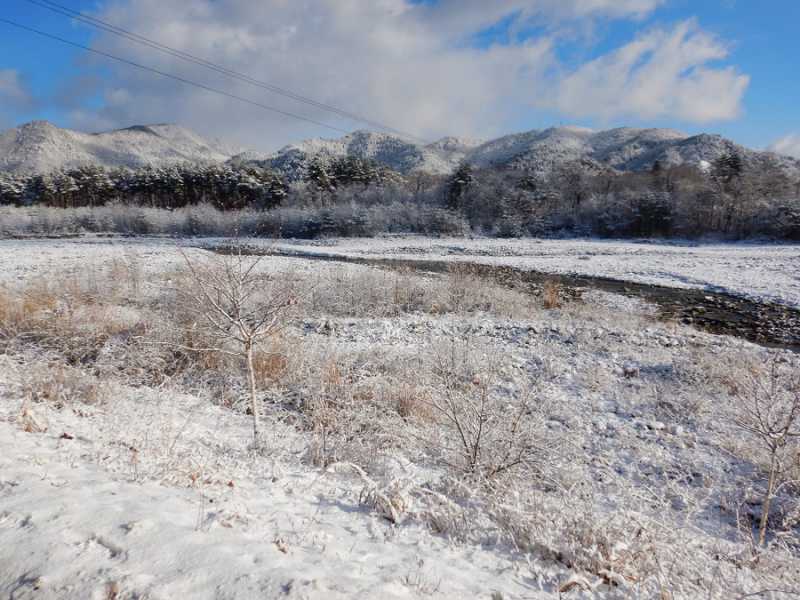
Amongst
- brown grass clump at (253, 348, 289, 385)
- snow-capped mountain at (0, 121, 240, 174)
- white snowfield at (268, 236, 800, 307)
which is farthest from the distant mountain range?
brown grass clump at (253, 348, 289, 385)

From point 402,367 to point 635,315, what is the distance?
9991 millimetres

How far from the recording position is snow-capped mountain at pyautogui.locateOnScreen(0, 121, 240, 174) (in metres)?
139

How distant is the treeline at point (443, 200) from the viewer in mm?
40281

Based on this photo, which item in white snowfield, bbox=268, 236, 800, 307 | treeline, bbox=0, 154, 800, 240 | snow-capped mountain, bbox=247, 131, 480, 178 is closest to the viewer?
white snowfield, bbox=268, 236, 800, 307

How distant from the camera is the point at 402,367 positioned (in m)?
7.11

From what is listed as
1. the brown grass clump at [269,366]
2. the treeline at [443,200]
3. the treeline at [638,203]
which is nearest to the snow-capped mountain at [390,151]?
the treeline at [443,200]

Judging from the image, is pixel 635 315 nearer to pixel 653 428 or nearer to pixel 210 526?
pixel 653 428

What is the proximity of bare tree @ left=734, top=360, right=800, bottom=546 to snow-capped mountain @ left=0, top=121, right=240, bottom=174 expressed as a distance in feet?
499

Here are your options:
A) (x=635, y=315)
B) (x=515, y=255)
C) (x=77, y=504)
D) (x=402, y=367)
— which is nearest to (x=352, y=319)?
(x=402, y=367)

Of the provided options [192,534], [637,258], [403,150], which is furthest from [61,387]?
[403,150]

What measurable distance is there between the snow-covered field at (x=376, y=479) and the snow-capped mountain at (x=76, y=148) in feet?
486

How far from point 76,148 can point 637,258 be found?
208m

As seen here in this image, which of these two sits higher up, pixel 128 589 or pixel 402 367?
pixel 128 589

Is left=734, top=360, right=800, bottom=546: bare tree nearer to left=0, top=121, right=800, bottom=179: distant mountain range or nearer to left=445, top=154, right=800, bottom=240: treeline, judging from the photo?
left=445, top=154, right=800, bottom=240: treeline
